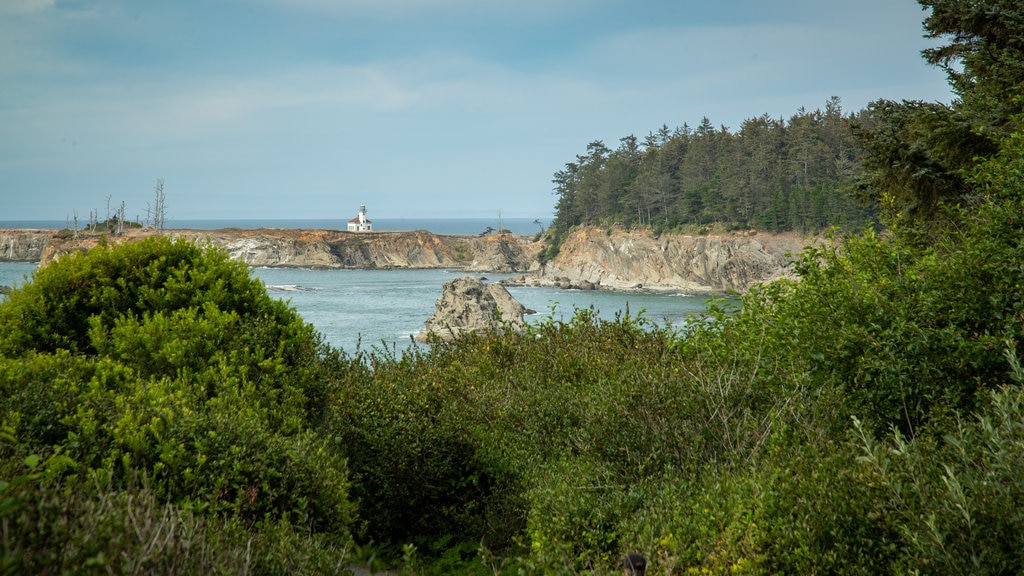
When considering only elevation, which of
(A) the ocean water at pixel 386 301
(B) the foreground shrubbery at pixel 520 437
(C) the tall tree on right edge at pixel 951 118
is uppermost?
(C) the tall tree on right edge at pixel 951 118

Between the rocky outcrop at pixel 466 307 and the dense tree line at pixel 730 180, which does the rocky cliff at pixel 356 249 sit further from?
the rocky outcrop at pixel 466 307

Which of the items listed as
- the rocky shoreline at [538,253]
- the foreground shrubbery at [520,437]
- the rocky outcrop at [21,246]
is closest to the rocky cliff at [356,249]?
the rocky outcrop at [21,246]

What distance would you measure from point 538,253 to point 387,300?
125ft

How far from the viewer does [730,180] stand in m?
79.3

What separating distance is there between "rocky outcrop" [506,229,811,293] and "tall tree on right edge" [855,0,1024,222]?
179ft

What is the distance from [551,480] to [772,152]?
79992 mm

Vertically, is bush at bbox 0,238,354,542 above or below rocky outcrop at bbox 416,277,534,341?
above

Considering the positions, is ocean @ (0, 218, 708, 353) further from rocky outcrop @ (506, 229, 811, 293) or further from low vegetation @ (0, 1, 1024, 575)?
low vegetation @ (0, 1, 1024, 575)

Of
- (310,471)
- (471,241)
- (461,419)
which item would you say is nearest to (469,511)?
(461,419)

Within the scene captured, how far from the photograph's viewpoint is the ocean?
1949 inches

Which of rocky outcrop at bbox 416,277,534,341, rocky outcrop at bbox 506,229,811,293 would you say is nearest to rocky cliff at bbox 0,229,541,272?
rocky outcrop at bbox 506,229,811,293

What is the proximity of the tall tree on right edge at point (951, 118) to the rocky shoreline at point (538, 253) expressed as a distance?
1548 inches

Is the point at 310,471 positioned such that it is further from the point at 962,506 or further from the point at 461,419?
the point at 962,506

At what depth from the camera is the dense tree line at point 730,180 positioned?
71.5 metres
